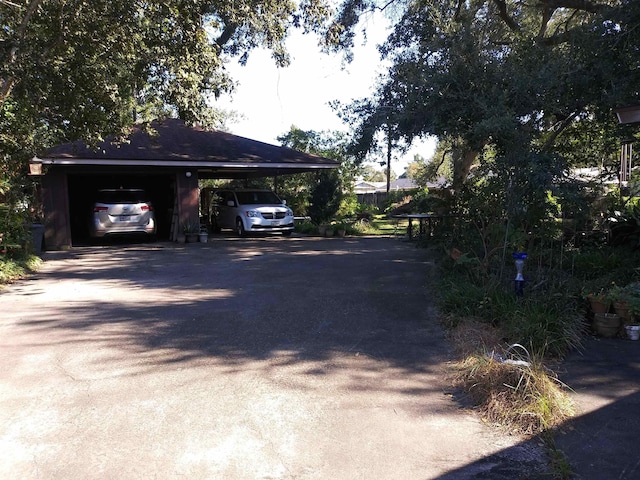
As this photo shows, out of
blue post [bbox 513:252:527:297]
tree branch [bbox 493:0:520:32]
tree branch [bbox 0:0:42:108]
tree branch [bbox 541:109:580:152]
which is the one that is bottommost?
blue post [bbox 513:252:527:297]

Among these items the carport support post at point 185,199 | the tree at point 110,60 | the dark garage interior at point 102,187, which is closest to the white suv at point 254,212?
the carport support post at point 185,199

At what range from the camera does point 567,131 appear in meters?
9.97

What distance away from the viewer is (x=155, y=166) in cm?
1526

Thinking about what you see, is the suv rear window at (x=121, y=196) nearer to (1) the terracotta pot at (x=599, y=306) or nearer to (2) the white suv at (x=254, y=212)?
(2) the white suv at (x=254, y=212)

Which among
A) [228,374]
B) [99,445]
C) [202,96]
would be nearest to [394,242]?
[202,96]

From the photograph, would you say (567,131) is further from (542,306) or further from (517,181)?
(542,306)

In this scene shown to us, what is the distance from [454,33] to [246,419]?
23.4 ft

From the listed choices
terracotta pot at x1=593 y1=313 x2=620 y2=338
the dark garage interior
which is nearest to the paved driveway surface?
terracotta pot at x1=593 y1=313 x2=620 y2=338

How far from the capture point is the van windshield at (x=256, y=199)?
17891 millimetres

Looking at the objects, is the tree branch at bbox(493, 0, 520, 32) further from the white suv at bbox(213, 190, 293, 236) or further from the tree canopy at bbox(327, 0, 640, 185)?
the white suv at bbox(213, 190, 293, 236)

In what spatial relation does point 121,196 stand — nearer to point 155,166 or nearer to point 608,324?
point 155,166

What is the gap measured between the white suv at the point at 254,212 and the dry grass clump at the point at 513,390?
12.8m

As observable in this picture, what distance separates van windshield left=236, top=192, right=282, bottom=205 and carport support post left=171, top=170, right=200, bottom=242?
2.19 metres

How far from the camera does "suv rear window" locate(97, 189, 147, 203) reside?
15091mm
